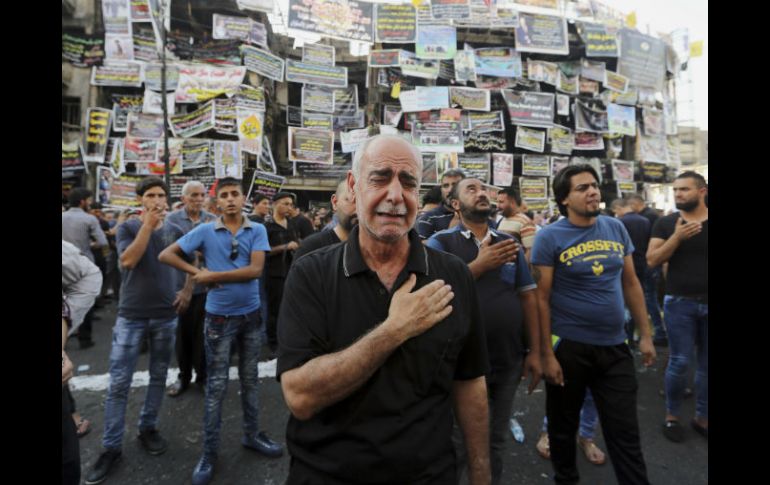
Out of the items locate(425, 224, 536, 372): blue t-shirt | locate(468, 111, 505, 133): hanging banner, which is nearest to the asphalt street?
locate(425, 224, 536, 372): blue t-shirt

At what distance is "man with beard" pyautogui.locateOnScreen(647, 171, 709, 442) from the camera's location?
3.21 m

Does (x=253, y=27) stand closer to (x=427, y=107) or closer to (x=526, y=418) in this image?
(x=427, y=107)

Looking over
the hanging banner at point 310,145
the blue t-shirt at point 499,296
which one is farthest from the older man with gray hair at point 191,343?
the hanging banner at point 310,145

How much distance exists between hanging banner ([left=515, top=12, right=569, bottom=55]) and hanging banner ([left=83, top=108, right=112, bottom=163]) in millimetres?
18512

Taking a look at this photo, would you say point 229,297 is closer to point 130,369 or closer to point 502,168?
point 130,369

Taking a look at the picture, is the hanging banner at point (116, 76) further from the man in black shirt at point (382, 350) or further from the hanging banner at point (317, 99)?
the man in black shirt at point (382, 350)

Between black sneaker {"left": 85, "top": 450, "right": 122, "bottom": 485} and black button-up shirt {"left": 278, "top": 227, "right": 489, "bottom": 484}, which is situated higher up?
black button-up shirt {"left": 278, "top": 227, "right": 489, "bottom": 484}

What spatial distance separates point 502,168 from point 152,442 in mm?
17411

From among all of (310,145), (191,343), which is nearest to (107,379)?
(191,343)

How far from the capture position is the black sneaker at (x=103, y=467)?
2.57 m

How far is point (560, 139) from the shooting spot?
1869 centimetres

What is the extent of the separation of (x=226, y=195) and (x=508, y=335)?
2465mm

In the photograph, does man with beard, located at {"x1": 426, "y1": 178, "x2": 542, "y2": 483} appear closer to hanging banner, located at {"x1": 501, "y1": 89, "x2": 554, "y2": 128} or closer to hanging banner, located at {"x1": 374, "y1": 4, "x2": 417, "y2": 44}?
hanging banner, located at {"x1": 374, "y1": 4, "x2": 417, "y2": 44}

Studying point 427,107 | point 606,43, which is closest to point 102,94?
point 427,107
